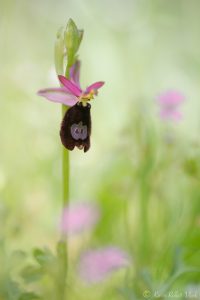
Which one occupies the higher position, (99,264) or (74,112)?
(74,112)

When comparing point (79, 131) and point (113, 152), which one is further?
point (113, 152)

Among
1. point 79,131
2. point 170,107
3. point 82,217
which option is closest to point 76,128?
point 79,131

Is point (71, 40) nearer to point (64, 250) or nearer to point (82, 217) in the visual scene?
point (64, 250)

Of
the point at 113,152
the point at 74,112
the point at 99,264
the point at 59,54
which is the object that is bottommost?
the point at 99,264

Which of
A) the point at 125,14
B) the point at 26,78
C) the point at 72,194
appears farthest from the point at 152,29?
the point at 72,194

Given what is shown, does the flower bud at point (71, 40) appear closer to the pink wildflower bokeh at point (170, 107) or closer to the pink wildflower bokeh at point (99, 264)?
the pink wildflower bokeh at point (99, 264)

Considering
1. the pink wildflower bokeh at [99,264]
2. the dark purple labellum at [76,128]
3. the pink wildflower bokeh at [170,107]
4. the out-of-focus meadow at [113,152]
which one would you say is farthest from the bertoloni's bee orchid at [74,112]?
the pink wildflower bokeh at [170,107]

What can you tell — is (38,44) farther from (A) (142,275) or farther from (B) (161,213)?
(A) (142,275)
